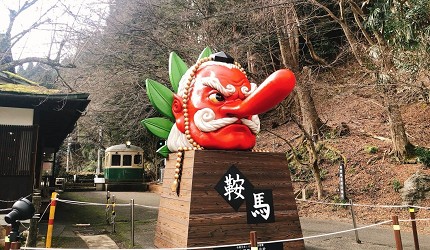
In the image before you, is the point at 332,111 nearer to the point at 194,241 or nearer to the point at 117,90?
the point at 117,90

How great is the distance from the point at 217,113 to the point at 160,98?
3.60ft

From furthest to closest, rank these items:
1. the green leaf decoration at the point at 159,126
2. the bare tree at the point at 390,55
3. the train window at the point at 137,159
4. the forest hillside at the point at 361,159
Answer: the train window at the point at 137,159 < the forest hillside at the point at 361,159 < the bare tree at the point at 390,55 < the green leaf decoration at the point at 159,126

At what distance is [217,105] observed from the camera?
17.2 ft

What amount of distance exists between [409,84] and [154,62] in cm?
897

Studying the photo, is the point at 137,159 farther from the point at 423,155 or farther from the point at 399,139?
the point at 423,155

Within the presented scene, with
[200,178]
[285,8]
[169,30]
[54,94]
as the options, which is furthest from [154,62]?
[200,178]

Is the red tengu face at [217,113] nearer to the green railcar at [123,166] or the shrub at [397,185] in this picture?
the shrub at [397,185]

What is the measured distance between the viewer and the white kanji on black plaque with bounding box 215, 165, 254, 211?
4.93m

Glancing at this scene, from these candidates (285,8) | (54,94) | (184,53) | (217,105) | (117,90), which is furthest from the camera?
(117,90)

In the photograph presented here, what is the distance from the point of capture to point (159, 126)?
6.04 m

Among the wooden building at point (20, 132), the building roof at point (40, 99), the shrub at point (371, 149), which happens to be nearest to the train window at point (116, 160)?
the building roof at point (40, 99)

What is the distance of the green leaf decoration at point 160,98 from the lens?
18.7 feet

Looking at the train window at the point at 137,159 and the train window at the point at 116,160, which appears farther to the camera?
the train window at the point at 137,159

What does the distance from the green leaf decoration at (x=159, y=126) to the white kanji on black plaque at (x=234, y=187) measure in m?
1.53
